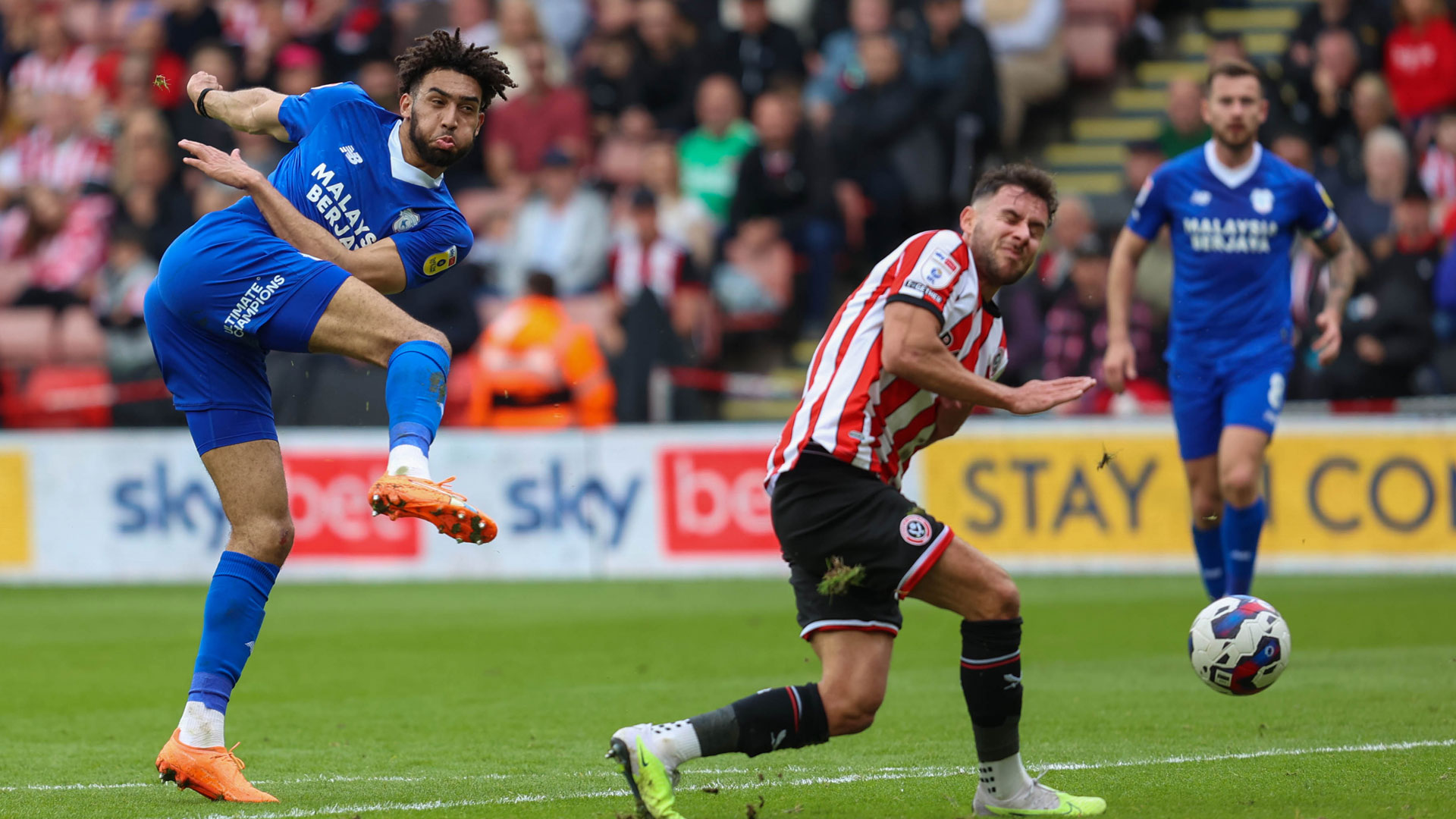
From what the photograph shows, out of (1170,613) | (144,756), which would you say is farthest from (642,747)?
(1170,613)

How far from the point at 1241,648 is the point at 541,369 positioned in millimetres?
9157

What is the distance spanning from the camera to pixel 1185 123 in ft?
49.1

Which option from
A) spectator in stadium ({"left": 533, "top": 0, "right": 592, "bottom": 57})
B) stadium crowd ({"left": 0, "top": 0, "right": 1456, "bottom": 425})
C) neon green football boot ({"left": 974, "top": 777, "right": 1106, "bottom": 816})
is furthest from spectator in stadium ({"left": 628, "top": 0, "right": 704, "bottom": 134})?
neon green football boot ({"left": 974, "top": 777, "right": 1106, "bottom": 816})

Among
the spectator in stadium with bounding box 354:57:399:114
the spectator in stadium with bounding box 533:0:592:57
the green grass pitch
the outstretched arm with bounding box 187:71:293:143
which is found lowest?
the green grass pitch

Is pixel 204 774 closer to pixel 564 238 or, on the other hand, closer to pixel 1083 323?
pixel 1083 323

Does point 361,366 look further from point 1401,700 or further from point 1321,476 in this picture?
point 1401,700

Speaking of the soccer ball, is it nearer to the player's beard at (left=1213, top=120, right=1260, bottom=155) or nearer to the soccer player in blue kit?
the soccer player in blue kit

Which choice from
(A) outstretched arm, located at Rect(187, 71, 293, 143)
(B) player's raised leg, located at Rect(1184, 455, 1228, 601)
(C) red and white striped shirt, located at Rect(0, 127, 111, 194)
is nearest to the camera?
(A) outstretched arm, located at Rect(187, 71, 293, 143)

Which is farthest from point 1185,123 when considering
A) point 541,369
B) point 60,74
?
point 60,74

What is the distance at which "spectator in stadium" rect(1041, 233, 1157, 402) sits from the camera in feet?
46.0

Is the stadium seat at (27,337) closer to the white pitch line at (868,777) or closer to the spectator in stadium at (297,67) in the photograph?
the spectator in stadium at (297,67)

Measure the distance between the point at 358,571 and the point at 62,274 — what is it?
5.90 metres

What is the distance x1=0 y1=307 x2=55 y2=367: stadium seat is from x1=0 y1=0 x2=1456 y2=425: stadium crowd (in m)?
0.03

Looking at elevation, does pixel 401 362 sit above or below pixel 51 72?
below
